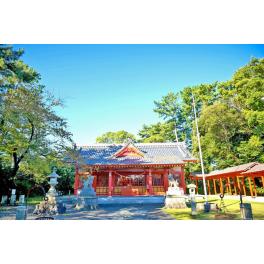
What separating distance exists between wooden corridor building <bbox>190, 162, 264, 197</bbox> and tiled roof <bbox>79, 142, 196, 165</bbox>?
2733mm

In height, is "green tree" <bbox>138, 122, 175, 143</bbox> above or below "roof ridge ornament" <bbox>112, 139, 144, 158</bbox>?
above

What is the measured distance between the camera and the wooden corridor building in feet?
36.5

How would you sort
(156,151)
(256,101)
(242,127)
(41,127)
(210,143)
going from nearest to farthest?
(41,127) < (256,101) < (242,127) < (210,143) < (156,151)

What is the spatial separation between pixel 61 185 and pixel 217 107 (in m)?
13.5

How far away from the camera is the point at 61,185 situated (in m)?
15.8

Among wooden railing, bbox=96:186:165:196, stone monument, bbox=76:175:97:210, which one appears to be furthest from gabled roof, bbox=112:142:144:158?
stone monument, bbox=76:175:97:210

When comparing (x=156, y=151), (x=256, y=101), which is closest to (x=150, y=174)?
(x=156, y=151)

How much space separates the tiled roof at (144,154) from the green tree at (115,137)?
11.8 meters

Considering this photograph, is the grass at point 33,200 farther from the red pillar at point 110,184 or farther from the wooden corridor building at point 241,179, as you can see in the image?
the wooden corridor building at point 241,179

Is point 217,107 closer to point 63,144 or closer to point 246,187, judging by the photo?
point 246,187

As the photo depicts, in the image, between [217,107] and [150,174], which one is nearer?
[150,174]

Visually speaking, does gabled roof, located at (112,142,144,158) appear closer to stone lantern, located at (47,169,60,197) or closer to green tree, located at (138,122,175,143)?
stone lantern, located at (47,169,60,197)

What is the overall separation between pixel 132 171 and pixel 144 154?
1.57 meters

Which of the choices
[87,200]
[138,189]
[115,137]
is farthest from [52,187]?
[115,137]
